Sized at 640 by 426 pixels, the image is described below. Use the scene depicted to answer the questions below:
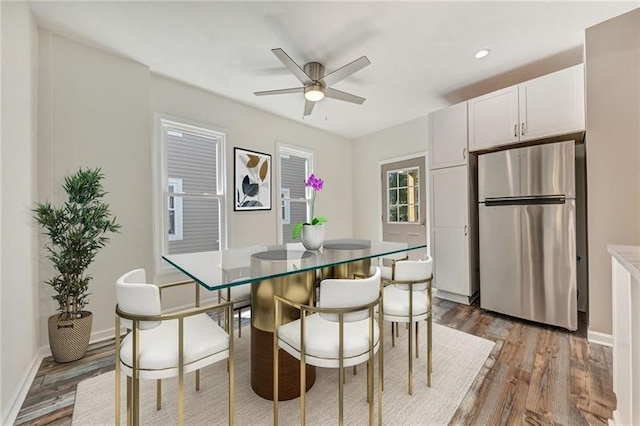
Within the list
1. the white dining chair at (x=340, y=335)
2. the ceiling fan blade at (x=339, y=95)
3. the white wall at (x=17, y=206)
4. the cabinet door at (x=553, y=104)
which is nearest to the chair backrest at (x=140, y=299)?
the white dining chair at (x=340, y=335)

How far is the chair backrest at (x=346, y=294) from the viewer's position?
4.23 ft

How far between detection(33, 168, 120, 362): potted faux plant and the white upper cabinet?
152 inches

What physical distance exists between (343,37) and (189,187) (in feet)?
7.82

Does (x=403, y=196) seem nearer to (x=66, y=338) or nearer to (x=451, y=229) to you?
(x=451, y=229)

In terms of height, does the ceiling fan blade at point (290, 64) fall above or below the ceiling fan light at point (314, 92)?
above

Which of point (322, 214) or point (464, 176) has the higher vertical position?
point (464, 176)

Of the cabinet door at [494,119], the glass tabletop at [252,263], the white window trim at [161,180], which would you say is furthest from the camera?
the white window trim at [161,180]

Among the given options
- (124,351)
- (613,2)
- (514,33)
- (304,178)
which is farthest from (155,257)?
(613,2)

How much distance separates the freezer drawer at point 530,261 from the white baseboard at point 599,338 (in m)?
0.12

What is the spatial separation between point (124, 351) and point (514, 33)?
11.7 ft

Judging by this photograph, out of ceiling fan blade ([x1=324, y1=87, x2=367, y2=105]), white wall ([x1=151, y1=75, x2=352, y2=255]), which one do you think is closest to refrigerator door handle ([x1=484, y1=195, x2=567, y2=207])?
ceiling fan blade ([x1=324, y1=87, x2=367, y2=105])

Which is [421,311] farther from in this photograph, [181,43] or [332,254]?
[181,43]

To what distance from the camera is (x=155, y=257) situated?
2979 mm

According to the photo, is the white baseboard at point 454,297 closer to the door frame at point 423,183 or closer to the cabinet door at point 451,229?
the cabinet door at point 451,229
